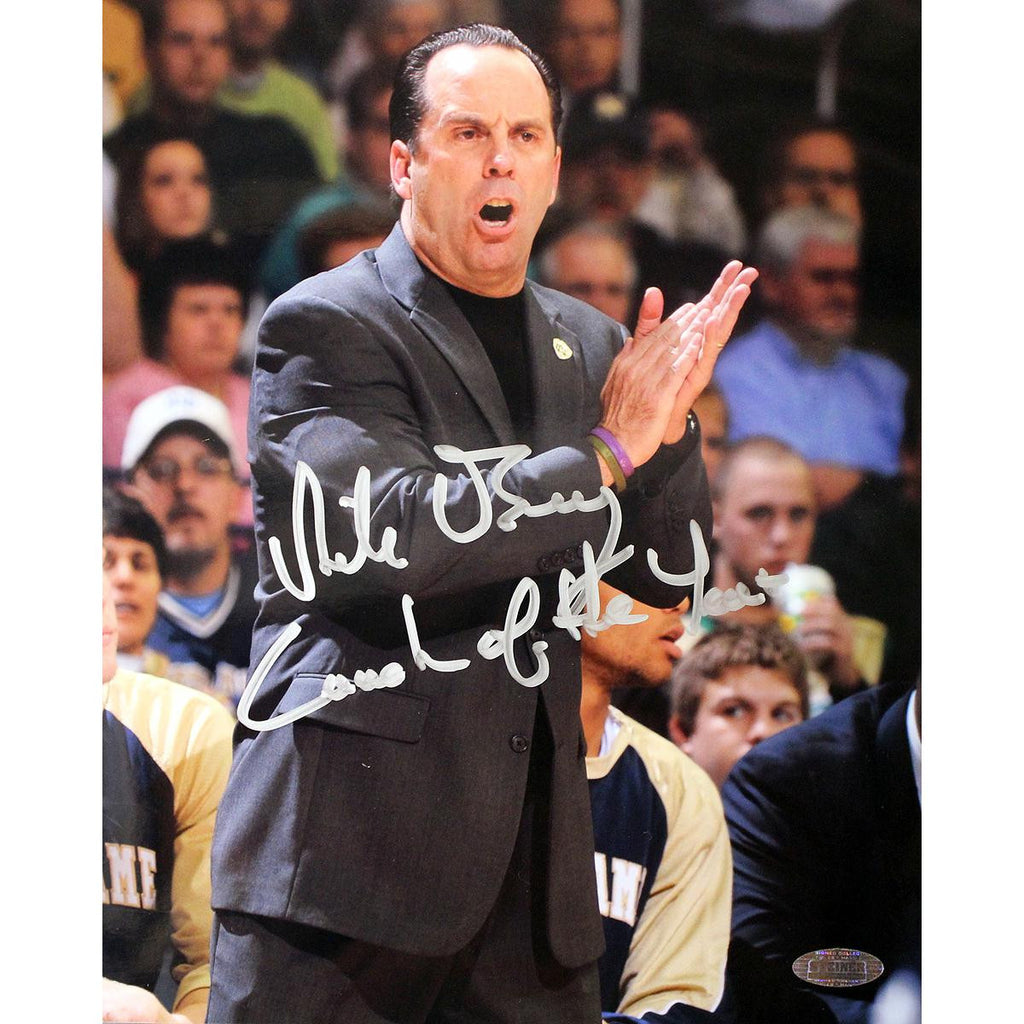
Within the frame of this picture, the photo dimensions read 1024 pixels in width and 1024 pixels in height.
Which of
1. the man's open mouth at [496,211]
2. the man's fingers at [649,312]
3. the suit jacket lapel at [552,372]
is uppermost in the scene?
the man's open mouth at [496,211]

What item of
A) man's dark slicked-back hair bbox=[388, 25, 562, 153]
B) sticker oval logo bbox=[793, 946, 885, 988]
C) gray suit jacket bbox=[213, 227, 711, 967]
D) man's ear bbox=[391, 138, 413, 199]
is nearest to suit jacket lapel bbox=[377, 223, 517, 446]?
gray suit jacket bbox=[213, 227, 711, 967]

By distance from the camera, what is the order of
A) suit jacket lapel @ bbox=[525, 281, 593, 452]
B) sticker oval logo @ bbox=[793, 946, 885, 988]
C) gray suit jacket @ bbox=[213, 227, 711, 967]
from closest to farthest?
gray suit jacket @ bbox=[213, 227, 711, 967] → suit jacket lapel @ bbox=[525, 281, 593, 452] → sticker oval logo @ bbox=[793, 946, 885, 988]

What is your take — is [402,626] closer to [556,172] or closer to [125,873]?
[125,873]

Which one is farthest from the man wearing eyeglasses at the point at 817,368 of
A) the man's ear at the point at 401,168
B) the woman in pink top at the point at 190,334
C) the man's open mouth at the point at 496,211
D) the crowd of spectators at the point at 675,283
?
the woman in pink top at the point at 190,334

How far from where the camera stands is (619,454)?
260 cm

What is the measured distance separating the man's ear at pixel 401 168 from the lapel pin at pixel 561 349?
414mm

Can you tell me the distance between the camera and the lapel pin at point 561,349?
2.64 meters

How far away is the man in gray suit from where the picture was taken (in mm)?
2504

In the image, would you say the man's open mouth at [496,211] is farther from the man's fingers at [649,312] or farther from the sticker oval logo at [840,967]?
the sticker oval logo at [840,967]

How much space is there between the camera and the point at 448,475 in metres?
2.54

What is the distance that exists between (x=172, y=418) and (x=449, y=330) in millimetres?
617

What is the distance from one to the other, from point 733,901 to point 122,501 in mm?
1517

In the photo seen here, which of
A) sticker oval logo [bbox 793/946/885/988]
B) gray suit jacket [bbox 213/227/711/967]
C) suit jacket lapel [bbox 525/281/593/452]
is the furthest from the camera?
sticker oval logo [bbox 793/946/885/988]

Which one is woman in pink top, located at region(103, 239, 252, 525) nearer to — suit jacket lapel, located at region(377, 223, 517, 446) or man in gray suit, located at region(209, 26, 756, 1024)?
man in gray suit, located at region(209, 26, 756, 1024)
